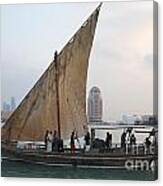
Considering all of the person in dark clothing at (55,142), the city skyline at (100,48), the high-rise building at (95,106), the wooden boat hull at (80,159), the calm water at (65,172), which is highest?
the city skyline at (100,48)

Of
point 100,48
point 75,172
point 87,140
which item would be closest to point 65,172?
point 75,172

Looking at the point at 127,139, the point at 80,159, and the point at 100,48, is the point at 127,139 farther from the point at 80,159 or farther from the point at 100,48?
the point at 100,48

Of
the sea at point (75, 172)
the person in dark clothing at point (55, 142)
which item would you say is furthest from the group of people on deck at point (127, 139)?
the person in dark clothing at point (55, 142)

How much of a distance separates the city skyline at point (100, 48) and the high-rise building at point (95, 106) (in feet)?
0.06

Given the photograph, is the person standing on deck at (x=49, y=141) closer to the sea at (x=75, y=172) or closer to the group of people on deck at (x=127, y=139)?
the sea at (x=75, y=172)

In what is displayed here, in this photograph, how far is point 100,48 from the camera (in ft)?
7.04

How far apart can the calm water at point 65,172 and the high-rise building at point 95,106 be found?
188 mm

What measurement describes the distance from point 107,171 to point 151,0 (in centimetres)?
63

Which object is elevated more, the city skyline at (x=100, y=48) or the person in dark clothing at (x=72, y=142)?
the city skyline at (x=100, y=48)

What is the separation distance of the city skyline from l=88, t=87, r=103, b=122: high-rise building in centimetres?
2

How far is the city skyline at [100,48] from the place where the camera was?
6.91ft

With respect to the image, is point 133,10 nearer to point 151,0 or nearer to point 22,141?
point 151,0

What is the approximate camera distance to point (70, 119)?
2.17 metres

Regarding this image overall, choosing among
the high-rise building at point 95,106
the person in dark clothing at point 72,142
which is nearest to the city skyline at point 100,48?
the high-rise building at point 95,106
